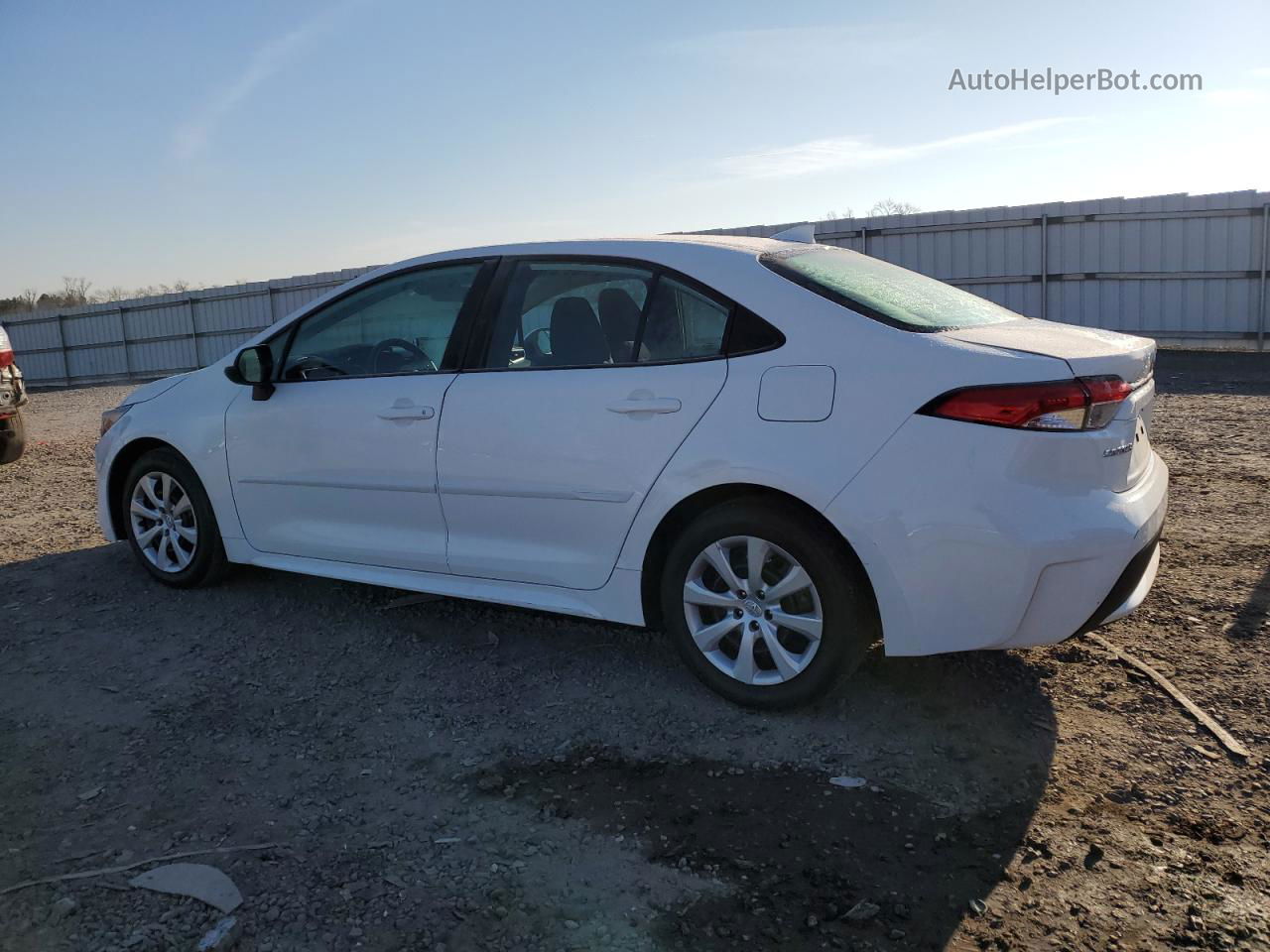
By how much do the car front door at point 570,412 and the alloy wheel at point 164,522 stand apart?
5.66 ft

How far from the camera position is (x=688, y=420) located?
12.1ft

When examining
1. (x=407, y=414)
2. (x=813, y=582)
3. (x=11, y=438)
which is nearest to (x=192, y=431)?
(x=407, y=414)

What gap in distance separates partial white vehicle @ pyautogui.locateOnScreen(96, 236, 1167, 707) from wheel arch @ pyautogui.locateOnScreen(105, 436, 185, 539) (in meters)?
0.58

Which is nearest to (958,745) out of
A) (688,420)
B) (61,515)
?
(688,420)

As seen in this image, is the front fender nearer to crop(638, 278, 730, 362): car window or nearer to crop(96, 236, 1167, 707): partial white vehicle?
crop(96, 236, 1167, 707): partial white vehicle

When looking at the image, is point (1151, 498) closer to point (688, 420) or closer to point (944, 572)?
point (944, 572)

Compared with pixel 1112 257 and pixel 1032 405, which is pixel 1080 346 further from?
pixel 1112 257

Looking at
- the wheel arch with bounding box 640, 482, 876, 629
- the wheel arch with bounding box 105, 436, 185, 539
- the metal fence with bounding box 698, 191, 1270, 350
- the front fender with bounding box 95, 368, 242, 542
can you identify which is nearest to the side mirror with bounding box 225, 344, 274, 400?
the front fender with bounding box 95, 368, 242, 542

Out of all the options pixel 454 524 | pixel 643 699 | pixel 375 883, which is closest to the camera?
pixel 375 883

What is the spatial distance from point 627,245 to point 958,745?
212cm

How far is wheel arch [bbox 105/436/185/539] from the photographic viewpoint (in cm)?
542

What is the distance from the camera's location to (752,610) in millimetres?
3664

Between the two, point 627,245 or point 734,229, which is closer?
point 627,245

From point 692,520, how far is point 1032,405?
3.91 ft
